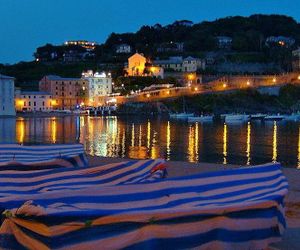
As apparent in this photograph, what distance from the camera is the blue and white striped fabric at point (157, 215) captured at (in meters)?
4.33

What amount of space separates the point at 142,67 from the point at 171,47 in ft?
94.4

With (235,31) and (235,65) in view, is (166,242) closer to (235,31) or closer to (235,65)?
(235,65)

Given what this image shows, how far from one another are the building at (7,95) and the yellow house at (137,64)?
27110mm

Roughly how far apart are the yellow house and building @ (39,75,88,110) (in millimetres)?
9844

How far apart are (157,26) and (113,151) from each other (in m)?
130

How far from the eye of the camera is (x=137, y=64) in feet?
372

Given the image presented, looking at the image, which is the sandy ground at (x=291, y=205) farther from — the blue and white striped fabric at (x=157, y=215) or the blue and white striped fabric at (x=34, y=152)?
the blue and white striped fabric at (x=34, y=152)

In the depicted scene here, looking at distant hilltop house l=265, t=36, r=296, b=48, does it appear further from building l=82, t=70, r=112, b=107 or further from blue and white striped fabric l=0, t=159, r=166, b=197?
blue and white striped fabric l=0, t=159, r=166, b=197

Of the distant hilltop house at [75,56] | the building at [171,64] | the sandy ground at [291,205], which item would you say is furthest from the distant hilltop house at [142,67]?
the sandy ground at [291,205]

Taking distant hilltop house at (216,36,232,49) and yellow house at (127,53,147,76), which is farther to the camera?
distant hilltop house at (216,36,232,49)

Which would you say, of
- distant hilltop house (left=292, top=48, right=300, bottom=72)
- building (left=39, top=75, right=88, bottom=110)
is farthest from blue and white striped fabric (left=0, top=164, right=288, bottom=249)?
distant hilltop house (left=292, top=48, right=300, bottom=72)

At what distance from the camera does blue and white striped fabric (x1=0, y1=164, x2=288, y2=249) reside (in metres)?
4.33

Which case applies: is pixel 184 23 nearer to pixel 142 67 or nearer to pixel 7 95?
pixel 142 67

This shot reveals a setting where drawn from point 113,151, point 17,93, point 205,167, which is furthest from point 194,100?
point 205,167
